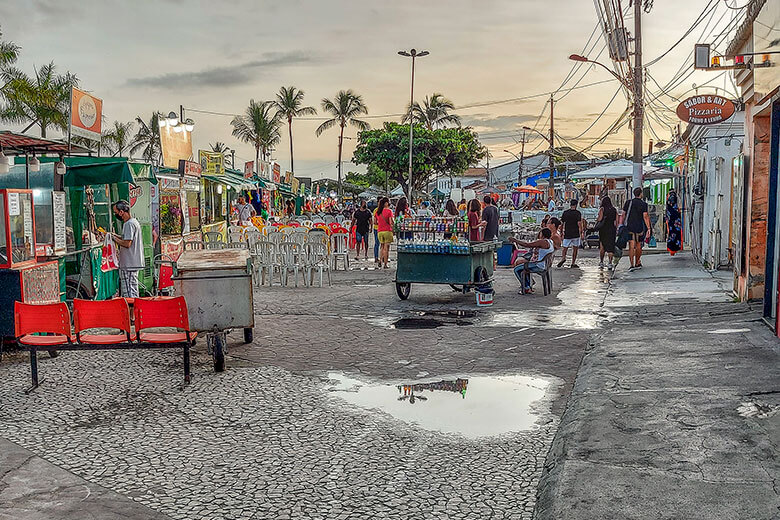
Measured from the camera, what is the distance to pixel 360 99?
68750mm

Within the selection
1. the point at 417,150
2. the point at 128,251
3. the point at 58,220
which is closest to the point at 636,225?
the point at 128,251

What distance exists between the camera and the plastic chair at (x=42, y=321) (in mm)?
7980

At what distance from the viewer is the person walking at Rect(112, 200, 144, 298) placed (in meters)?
11.9

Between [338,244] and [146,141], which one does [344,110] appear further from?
[338,244]

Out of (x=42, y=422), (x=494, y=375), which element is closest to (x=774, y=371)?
(x=494, y=375)

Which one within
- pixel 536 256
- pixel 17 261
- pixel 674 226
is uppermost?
pixel 674 226

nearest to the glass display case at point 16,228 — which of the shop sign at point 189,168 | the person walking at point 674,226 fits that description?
the shop sign at point 189,168

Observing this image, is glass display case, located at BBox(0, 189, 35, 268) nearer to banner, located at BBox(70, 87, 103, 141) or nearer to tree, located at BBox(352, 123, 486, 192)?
banner, located at BBox(70, 87, 103, 141)

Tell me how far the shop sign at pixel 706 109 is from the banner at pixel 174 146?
11872 mm

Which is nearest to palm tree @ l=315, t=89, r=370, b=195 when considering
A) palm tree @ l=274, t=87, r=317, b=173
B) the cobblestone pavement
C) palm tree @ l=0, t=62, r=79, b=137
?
palm tree @ l=274, t=87, r=317, b=173

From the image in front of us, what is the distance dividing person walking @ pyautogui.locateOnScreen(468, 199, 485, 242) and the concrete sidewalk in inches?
198

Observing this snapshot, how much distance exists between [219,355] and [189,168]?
39.1 feet

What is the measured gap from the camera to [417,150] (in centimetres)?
5706

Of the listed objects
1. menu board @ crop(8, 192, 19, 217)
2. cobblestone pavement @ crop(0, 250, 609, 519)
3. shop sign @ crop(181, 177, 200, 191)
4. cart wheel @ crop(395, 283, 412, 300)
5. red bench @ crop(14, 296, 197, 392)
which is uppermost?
shop sign @ crop(181, 177, 200, 191)
